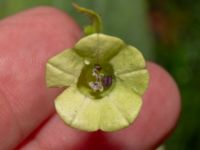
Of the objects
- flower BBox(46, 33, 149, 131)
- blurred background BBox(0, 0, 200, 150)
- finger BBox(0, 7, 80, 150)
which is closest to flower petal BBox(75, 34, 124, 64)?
flower BBox(46, 33, 149, 131)

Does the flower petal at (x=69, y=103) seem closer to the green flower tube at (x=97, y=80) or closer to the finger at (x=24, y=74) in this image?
the green flower tube at (x=97, y=80)

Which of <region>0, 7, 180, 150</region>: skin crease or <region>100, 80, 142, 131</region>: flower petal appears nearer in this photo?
<region>100, 80, 142, 131</region>: flower petal

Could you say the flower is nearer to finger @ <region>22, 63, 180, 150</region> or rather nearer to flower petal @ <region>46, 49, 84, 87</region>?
flower petal @ <region>46, 49, 84, 87</region>

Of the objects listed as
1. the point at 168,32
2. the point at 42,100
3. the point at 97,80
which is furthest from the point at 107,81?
the point at 168,32

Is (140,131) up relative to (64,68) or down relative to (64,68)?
down

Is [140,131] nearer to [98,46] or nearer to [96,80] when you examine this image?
[96,80]

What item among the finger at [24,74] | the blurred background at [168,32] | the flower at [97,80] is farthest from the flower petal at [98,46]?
the blurred background at [168,32]
